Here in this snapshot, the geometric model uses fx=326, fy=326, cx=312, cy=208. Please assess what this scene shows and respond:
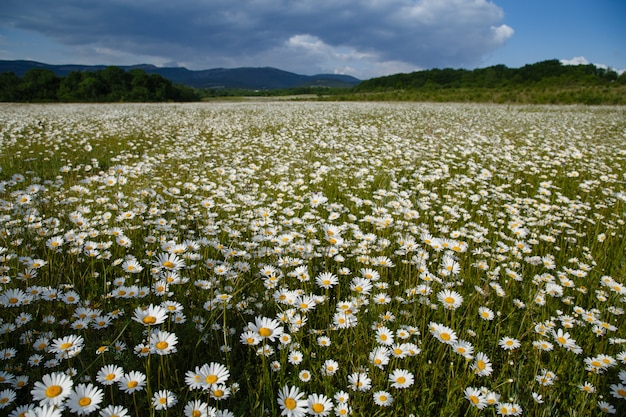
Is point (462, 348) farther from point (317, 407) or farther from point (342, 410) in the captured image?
point (317, 407)

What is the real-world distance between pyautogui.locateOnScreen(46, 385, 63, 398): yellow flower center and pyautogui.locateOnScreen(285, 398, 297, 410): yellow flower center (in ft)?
2.97

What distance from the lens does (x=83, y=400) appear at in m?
1.27

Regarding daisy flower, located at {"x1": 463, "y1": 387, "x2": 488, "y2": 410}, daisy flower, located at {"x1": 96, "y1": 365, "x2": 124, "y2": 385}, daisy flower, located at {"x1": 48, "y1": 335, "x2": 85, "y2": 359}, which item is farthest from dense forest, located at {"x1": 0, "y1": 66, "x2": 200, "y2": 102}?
daisy flower, located at {"x1": 463, "y1": 387, "x2": 488, "y2": 410}

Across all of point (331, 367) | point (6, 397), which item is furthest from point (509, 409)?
point (6, 397)

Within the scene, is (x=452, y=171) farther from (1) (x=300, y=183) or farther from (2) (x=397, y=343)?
(2) (x=397, y=343)

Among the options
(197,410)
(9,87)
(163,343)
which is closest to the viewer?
(197,410)

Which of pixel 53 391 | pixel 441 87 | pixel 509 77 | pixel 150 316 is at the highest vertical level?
pixel 509 77

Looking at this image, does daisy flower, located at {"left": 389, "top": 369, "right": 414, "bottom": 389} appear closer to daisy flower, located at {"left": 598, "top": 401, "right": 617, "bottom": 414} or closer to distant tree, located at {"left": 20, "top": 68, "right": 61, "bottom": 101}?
daisy flower, located at {"left": 598, "top": 401, "right": 617, "bottom": 414}

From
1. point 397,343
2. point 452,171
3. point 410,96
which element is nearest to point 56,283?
point 397,343

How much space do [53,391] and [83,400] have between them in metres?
0.12

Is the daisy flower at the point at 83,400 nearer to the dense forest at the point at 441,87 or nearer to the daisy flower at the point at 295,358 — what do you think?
the daisy flower at the point at 295,358

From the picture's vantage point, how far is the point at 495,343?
2.26 metres

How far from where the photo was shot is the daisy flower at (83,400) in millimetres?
1199

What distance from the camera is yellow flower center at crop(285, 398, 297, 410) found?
1453 mm
